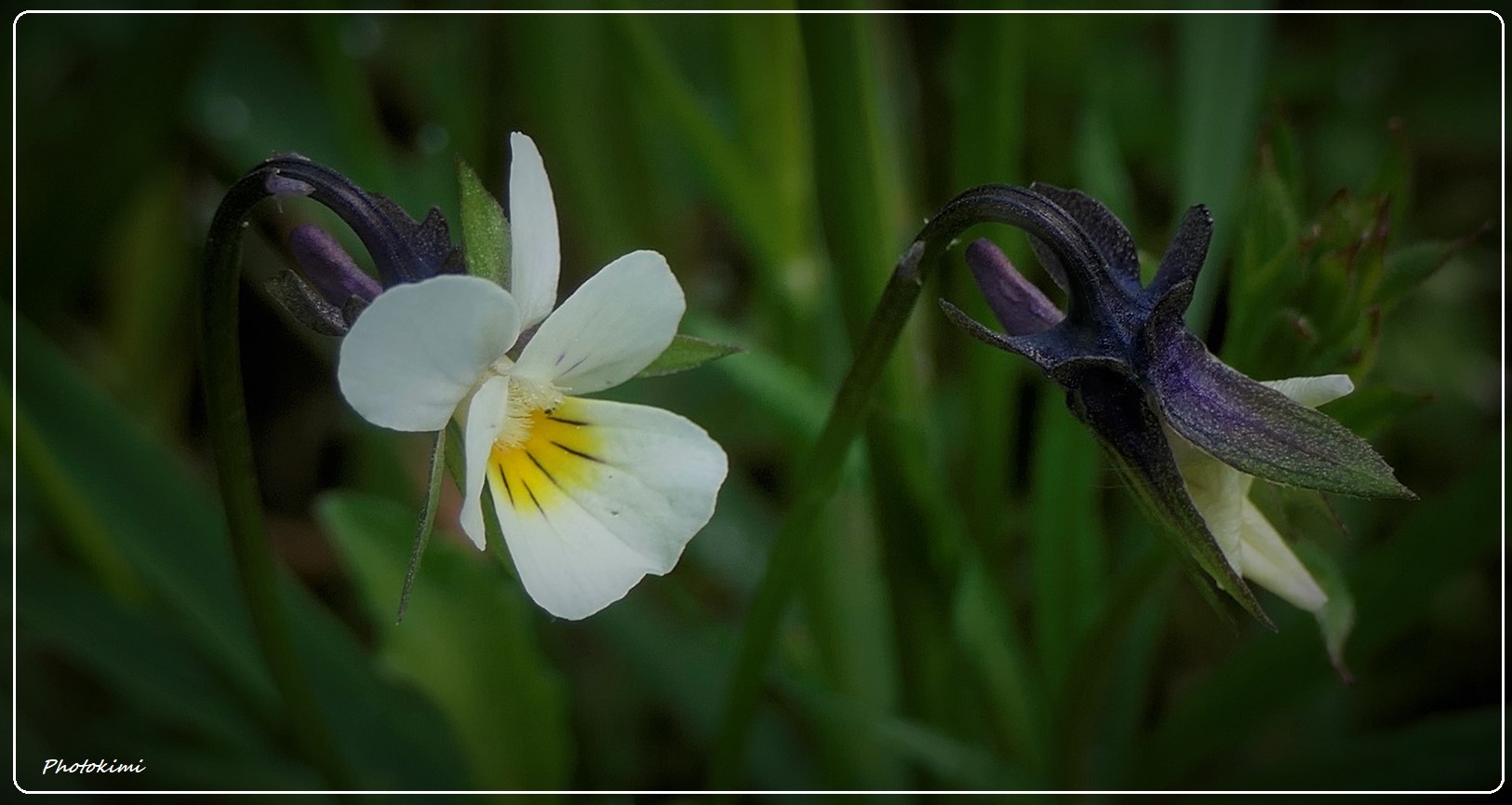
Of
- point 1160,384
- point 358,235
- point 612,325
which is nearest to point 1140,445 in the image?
point 1160,384

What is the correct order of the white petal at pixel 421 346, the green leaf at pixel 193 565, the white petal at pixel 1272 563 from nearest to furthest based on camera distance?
the white petal at pixel 421 346 < the white petal at pixel 1272 563 < the green leaf at pixel 193 565

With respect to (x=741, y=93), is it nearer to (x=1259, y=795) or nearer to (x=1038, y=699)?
(x=1038, y=699)

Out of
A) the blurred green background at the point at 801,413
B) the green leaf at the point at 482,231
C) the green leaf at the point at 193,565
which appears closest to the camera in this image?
the green leaf at the point at 482,231

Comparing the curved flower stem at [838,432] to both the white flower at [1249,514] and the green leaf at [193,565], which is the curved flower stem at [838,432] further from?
the green leaf at [193,565]

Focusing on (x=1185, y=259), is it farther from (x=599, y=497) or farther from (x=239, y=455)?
(x=239, y=455)

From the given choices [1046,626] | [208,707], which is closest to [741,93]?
[1046,626]

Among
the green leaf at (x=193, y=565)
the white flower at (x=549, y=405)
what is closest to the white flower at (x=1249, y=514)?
the white flower at (x=549, y=405)
